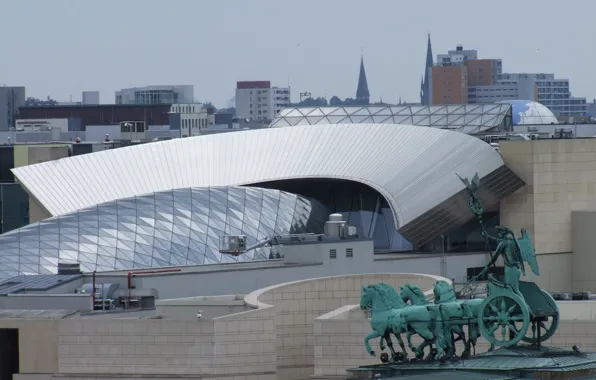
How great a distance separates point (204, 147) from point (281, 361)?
47.5 m

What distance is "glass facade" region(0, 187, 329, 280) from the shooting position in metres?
79.0

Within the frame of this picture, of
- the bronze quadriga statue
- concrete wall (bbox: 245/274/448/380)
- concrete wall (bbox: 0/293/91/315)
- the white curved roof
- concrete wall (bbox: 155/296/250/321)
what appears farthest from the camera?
the white curved roof

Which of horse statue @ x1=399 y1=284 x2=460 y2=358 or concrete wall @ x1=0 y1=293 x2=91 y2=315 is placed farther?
concrete wall @ x1=0 y1=293 x2=91 y2=315

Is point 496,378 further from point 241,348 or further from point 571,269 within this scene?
point 571,269

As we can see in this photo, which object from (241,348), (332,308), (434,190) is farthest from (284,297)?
(434,190)

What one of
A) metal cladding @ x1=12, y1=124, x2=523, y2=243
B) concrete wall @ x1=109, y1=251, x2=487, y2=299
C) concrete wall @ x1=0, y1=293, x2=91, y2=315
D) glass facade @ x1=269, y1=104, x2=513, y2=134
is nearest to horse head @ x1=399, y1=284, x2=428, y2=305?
concrete wall @ x1=0, y1=293, x2=91, y2=315

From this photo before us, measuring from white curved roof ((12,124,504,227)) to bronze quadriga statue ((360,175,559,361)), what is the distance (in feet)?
144

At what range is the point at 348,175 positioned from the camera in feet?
309

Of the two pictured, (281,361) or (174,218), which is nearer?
(281,361)

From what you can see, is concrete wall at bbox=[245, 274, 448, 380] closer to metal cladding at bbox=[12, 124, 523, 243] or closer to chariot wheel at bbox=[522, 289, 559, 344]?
chariot wheel at bbox=[522, 289, 559, 344]

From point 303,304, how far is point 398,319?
11080mm

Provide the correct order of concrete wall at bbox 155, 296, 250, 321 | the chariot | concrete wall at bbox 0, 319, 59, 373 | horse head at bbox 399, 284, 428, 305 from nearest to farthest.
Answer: the chariot
horse head at bbox 399, 284, 428, 305
concrete wall at bbox 0, 319, 59, 373
concrete wall at bbox 155, 296, 250, 321

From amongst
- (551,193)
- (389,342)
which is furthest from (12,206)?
(389,342)

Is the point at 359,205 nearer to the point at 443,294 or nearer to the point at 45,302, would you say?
the point at 45,302
